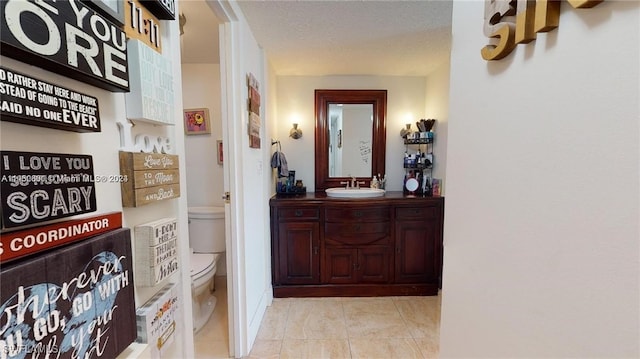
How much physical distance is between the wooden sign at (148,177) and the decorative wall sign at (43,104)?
108mm

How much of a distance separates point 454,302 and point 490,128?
62 cm

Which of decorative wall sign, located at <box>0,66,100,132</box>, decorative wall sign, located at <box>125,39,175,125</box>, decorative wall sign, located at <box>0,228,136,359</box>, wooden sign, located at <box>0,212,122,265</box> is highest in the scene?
decorative wall sign, located at <box>125,39,175,125</box>

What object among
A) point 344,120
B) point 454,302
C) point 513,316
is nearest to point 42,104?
point 513,316

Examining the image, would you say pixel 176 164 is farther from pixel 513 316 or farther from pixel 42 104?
pixel 513 316

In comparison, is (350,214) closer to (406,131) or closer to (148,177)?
(406,131)

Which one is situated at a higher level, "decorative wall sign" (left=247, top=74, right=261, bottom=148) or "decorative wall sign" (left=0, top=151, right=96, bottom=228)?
"decorative wall sign" (left=247, top=74, right=261, bottom=148)

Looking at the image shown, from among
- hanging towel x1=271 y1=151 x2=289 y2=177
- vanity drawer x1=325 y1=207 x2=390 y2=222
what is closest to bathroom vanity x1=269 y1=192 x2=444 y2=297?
vanity drawer x1=325 y1=207 x2=390 y2=222

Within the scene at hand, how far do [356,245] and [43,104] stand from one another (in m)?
2.19

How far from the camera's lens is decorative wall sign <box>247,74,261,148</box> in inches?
67.6

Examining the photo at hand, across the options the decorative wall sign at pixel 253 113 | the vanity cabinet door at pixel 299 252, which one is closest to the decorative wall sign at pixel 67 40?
the decorative wall sign at pixel 253 113

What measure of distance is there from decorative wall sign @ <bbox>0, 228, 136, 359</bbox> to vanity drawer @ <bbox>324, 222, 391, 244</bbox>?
1.81 m

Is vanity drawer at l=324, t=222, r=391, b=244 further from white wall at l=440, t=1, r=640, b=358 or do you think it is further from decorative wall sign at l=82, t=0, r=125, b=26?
decorative wall sign at l=82, t=0, r=125, b=26

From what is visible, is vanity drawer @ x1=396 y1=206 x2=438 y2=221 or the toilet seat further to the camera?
vanity drawer @ x1=396 y1=206 x2=438 y2=221

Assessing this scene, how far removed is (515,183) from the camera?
64 centimetres
